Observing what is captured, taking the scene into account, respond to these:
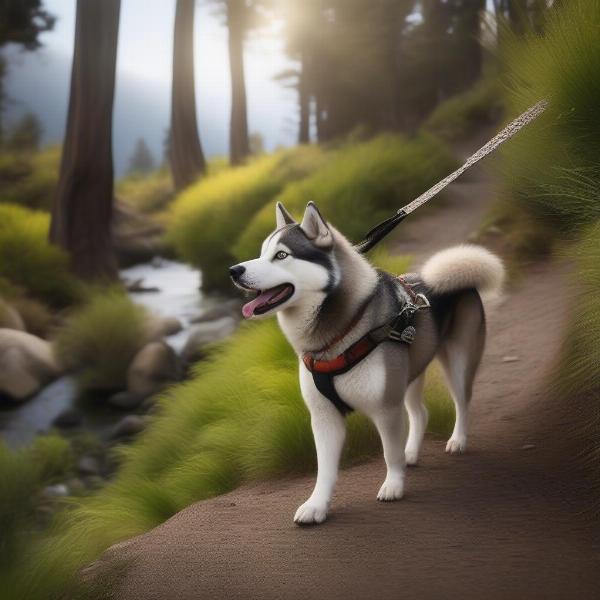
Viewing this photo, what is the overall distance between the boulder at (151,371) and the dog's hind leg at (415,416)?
3961 millimetres

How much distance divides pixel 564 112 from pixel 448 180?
2.21 feet

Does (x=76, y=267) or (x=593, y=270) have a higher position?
(x=593, y=270)

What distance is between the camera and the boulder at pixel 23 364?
6629 millimetres

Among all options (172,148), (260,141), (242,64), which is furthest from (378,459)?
(260,141)

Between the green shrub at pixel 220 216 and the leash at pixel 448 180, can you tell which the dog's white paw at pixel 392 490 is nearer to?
the leash at pixel 448 180

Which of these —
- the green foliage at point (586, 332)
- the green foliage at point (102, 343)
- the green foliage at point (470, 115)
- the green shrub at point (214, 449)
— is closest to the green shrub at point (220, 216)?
the green foliage at point (102, 343)

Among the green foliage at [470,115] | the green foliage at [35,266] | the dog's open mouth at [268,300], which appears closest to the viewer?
the dog's open mouth at [268,300]

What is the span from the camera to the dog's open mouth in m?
2.27

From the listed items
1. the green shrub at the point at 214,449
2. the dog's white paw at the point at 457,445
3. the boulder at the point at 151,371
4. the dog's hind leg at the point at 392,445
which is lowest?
the boulder at the point at 151,371

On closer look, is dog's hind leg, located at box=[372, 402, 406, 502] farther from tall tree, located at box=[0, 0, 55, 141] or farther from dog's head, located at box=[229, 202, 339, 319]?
tall tree, located at box=[0, 0, 55, 141]

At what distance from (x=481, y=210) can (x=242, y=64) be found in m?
10.4

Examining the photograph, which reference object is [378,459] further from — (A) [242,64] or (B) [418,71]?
(B) [418,71]

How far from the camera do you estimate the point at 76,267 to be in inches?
382

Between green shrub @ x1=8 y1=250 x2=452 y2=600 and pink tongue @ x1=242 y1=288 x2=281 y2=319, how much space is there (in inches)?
40.3
